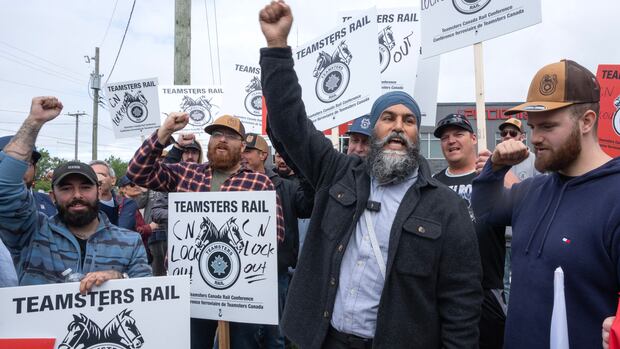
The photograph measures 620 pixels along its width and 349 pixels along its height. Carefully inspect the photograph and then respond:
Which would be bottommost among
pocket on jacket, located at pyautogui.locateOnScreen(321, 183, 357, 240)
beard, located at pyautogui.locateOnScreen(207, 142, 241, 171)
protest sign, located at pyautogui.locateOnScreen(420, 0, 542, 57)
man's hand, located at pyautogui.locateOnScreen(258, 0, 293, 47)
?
pocket on jacket, located at pyautogui.locateOnScreen(321, 183, 357, 240)

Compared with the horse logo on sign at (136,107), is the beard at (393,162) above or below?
below

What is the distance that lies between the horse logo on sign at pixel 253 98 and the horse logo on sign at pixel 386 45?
7.55 ft

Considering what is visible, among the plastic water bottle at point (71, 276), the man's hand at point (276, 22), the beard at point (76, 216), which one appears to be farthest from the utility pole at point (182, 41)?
the man's hand at point (276, 22)

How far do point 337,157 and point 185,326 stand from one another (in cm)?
121

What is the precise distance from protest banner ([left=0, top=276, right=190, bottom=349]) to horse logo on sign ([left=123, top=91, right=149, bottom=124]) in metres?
5.36

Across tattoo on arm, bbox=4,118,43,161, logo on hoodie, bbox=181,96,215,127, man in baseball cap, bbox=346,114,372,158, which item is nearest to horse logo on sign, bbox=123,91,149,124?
logo on hoodie, bbox=181,96,215,127

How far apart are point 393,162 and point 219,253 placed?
A: 1628mm

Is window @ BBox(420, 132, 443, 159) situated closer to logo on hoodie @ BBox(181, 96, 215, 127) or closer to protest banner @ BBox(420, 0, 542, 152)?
logo on hoodie @ BBox(181, 96, 215, 127)

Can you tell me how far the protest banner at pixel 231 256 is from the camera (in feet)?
11.0

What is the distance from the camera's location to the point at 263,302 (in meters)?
3.35

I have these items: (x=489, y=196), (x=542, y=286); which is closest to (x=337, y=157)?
(x=489, y=196)

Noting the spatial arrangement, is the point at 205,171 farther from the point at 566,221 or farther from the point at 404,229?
the point at 566,221

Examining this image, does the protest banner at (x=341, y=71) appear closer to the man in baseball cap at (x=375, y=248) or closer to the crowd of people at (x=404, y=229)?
the crowd of people at (x=404, y=229)

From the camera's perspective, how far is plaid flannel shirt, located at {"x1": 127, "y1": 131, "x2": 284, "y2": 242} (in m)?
3.55
